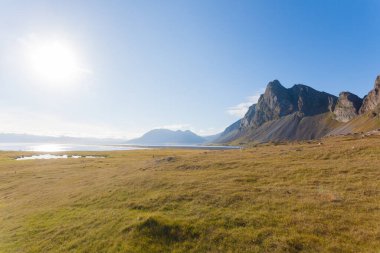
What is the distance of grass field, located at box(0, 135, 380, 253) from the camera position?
1924 centimetres

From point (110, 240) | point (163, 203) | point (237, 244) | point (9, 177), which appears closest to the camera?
point (237, 244)

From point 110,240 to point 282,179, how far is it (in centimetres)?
2240

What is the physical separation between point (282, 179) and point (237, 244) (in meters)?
17.8

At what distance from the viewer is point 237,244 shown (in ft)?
61.7

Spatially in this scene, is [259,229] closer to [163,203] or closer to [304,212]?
[304,212]

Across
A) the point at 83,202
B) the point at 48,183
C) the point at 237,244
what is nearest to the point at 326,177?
the point at 237,244

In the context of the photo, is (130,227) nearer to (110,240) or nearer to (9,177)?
(110,240)

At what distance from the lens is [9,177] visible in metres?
62.2

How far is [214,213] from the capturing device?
2395cm

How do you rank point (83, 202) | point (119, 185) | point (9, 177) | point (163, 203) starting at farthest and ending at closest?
point (9, 177) < point (119, 185) < point (83, 202) < point (163, 203)

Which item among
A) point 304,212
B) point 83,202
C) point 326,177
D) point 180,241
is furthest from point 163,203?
point 326,177

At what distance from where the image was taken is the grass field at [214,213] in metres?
19.2

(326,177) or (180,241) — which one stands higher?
(326,177)

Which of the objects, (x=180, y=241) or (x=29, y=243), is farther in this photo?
(x=29, y=243)
